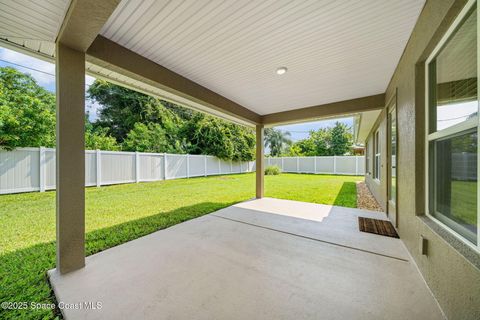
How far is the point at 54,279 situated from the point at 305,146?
23.0m

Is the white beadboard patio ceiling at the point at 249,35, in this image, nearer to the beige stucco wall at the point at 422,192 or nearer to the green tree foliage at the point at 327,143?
the beige stucco wall at the point at 422,192

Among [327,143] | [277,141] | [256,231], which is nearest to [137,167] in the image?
[256,231]

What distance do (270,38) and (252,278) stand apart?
9.12 ft

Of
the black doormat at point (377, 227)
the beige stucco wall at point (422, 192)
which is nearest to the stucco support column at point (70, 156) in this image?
the beige stucco wall at point (422, 192)

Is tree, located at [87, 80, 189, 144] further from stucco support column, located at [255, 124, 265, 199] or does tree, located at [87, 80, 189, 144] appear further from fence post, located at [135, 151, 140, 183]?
stucco support column, located at [255, 124, 265, 199]

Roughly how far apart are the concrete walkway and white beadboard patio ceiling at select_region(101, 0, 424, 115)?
8.95ft

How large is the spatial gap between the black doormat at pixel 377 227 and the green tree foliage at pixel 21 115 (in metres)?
9.32

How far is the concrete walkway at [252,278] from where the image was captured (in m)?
1.51

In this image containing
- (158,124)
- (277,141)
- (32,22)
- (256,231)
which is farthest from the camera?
(277,141)

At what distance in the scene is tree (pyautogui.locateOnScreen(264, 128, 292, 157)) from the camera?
24.7 metres

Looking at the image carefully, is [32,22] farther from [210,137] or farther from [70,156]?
[210,137]

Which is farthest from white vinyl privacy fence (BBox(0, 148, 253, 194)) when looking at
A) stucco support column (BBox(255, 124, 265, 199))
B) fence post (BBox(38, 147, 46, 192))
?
stucco support column (BBox(255, 124, 265, 199))

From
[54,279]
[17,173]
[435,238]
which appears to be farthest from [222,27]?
[17,173]

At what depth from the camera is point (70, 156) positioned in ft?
6.48
